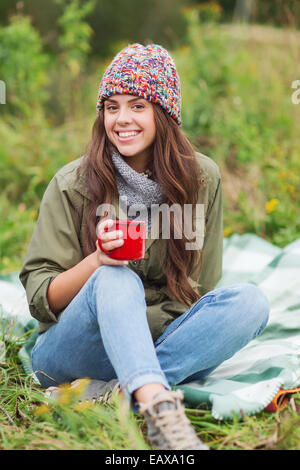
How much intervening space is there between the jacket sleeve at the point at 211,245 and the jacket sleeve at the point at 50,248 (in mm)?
601

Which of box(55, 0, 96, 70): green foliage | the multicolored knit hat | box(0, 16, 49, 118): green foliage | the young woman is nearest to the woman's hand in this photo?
the young woman

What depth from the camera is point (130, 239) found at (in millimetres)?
1762

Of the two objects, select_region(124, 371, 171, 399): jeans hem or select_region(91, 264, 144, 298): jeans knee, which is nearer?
select_region(124, 371, 171, 399): jeans hem

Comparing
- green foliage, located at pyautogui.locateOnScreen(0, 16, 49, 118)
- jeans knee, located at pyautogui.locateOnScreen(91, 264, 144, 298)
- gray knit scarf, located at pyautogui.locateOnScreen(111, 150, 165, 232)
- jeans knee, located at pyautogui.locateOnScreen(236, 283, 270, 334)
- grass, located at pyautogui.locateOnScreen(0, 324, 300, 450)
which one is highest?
green foliage, located at pyautogui.locateOnScreen(0, 16, 49, 118)

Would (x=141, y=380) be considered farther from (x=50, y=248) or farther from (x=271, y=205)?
(x=271, y=205)

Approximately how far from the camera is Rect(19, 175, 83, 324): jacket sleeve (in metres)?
1.97

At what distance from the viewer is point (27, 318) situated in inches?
104

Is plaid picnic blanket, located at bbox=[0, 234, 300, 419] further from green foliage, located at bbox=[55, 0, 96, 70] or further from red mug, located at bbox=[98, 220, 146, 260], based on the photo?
green foliage, located at bbox=[55, 0, 96, 70]

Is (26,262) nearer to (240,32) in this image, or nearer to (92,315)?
(92,315)

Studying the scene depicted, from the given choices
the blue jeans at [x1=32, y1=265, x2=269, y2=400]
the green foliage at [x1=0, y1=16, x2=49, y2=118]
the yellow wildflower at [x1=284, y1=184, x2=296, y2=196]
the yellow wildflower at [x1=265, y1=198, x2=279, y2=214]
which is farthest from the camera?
the green foliage at [x1=0, y1=16, x2=49, y2=118]

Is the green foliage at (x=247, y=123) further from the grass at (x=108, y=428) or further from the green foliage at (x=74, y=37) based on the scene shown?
the grass at (x=108, y=428)

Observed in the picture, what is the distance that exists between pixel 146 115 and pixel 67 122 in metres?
3.47

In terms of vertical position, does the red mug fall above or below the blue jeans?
above

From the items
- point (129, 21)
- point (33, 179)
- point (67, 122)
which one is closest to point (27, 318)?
point (33, 179)
